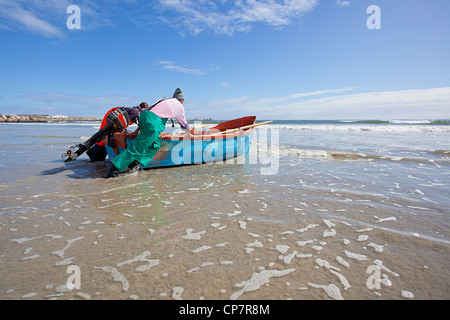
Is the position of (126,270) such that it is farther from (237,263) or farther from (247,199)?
(247,199)

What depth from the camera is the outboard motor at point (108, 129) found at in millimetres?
6156

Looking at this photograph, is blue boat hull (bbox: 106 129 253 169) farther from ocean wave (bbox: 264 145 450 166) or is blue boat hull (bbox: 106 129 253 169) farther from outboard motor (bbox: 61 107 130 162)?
ocean wave (bbox: 264 145 450 166)

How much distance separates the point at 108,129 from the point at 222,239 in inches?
201

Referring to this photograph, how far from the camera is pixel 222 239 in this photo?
2.75 meters

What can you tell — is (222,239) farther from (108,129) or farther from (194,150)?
(108,129)

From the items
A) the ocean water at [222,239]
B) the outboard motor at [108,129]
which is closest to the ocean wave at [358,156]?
the ocean water at [222,239]

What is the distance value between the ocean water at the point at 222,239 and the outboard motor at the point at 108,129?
3.13 ft

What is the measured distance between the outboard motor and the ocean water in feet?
3.13

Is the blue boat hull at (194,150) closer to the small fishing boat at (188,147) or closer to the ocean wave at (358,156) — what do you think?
the small fishing boat at (188,147)

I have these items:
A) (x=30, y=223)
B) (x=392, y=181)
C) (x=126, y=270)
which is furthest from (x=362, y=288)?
(x=392, y=181)

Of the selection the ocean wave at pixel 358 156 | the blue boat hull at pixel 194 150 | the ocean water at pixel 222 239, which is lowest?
the ocean water at pixel 222 239

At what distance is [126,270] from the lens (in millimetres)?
2125

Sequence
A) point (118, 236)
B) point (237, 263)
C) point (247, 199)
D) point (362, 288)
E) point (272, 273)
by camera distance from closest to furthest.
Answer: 1. point (362, 288)
2. point (272, 273)
3. point (237, 263)
4. point (118, 236)
5. point (247, 199)
